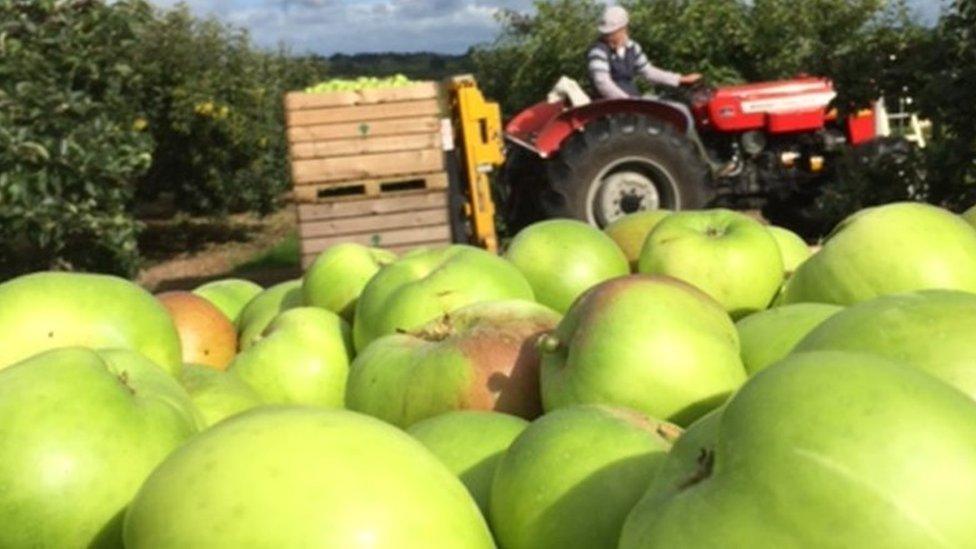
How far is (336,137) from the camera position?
8469 millimetres

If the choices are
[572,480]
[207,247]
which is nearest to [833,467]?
[572,480]

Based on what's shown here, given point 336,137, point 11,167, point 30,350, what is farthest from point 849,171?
point 30,350

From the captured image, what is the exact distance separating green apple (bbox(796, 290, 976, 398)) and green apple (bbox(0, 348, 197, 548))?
75 cm

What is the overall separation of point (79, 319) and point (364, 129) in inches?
262

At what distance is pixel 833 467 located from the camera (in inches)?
37.5

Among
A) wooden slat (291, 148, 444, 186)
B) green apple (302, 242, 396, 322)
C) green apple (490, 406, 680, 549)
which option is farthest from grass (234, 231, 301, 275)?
green apple (490, 406, 680, 549)

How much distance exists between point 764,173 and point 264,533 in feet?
30.4

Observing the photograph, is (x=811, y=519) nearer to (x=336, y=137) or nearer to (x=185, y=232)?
(x=336, y=137)

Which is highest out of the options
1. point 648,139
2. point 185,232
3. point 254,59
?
point 254,59

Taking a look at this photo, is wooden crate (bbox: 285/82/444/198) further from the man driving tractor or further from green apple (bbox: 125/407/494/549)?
green apple (bbox: 125/407/494/549)

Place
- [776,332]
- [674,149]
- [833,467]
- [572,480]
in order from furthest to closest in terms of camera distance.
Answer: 1. [674,149]
2. [776,332]
3. [572,480]
4. [833,467]

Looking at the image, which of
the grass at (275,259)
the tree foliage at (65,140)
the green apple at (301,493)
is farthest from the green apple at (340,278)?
the grass at (275,259)

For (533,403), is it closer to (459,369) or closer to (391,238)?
(459,369)

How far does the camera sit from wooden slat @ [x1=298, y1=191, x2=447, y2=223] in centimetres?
852
